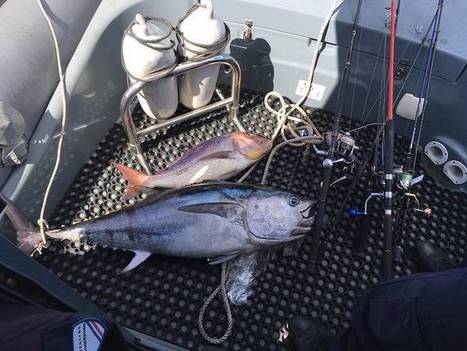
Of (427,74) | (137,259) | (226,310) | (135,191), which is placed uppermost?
(427,74)

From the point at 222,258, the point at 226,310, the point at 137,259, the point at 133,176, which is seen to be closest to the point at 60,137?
the point at 133,176

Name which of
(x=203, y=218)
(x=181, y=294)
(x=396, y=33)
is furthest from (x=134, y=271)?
(x=396, y=33)

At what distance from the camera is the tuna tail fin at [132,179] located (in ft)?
7.94

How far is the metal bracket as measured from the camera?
2.26m

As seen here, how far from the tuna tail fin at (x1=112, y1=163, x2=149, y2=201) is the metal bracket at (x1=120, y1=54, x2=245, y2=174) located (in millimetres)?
143

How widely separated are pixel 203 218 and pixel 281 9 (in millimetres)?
1381

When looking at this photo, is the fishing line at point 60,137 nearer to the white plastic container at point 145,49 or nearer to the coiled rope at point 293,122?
the white plastic container at point 145,49

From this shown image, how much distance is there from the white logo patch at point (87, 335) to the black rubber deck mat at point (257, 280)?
104 centimetres

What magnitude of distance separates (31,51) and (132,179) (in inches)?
34.5

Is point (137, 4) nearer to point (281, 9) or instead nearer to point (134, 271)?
point (281, 9)

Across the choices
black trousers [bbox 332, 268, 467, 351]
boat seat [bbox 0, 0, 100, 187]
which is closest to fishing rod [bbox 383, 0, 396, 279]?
black trousers [bbox 332, 268, 467, 351]

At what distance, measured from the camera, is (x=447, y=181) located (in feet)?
8.99

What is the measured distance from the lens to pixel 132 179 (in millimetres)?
2422

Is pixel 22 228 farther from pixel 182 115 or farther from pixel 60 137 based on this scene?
pixel 182 115
